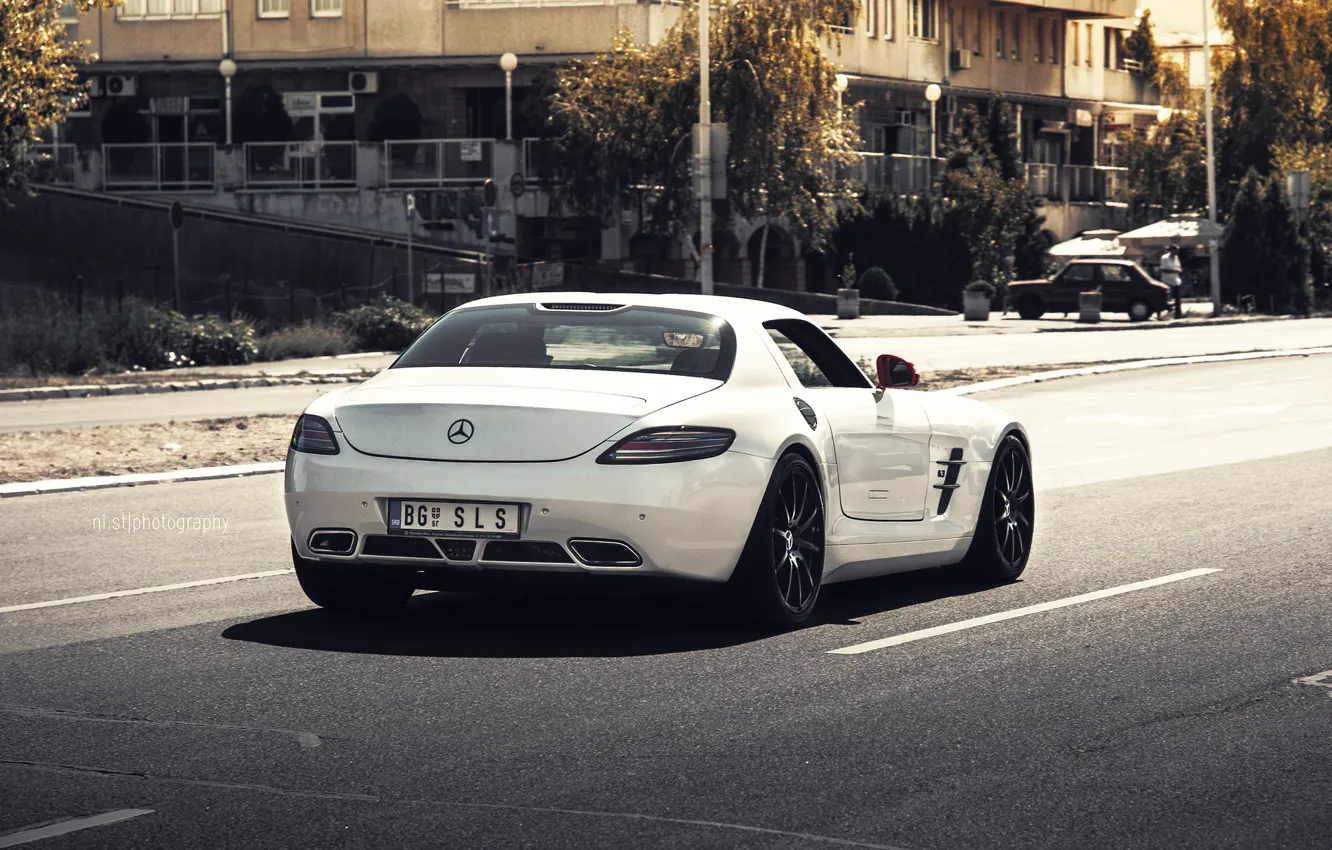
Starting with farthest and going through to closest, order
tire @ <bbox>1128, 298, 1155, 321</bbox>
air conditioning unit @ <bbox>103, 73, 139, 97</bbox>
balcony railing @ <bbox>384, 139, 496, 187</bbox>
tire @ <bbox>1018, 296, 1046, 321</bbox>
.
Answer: air conditioning unit @ <bbox>103, 73, 139, 97</bbox>, tire @ <bbox>1018, 296, 1046, 321</bbox>, tire @ <bbox>1128, 298, 1155, 321</bbox>, balcony railing @ <bbox>384, 139, 496, 187</bbox>

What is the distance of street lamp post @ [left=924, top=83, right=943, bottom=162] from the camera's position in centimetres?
6488

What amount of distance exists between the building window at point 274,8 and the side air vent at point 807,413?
5431 cm

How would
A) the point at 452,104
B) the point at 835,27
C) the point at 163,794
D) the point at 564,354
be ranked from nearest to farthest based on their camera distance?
the point at 163,794 < the point at 564,354 < the point at 452,104 < the point at 835,27

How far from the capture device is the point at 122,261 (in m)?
55.2

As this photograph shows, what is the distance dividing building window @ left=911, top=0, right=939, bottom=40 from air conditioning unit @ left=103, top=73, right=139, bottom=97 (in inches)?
902

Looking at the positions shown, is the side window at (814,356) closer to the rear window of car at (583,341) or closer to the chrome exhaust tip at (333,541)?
the rear window of car at (583,341)

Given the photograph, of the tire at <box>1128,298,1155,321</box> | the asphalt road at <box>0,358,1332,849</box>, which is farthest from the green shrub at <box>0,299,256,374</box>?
the tire at <box>1128,298,1155,321</box>

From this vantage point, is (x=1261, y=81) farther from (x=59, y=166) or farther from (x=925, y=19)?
(x=59, y=166)

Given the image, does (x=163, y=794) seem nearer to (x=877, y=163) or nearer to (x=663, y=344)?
(x=663, y=344)

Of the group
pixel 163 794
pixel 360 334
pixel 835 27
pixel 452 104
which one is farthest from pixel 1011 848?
pixel 835 27

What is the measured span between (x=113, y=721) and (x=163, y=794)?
115cm

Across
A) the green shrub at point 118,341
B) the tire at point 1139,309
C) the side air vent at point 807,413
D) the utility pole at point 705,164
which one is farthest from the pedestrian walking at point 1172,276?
the side air vent at point 807,413

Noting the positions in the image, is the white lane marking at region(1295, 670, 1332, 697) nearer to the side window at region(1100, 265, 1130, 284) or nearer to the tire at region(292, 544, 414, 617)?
the tire at region(292, 544, 414, 617)

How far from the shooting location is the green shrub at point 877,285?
2365 inches
